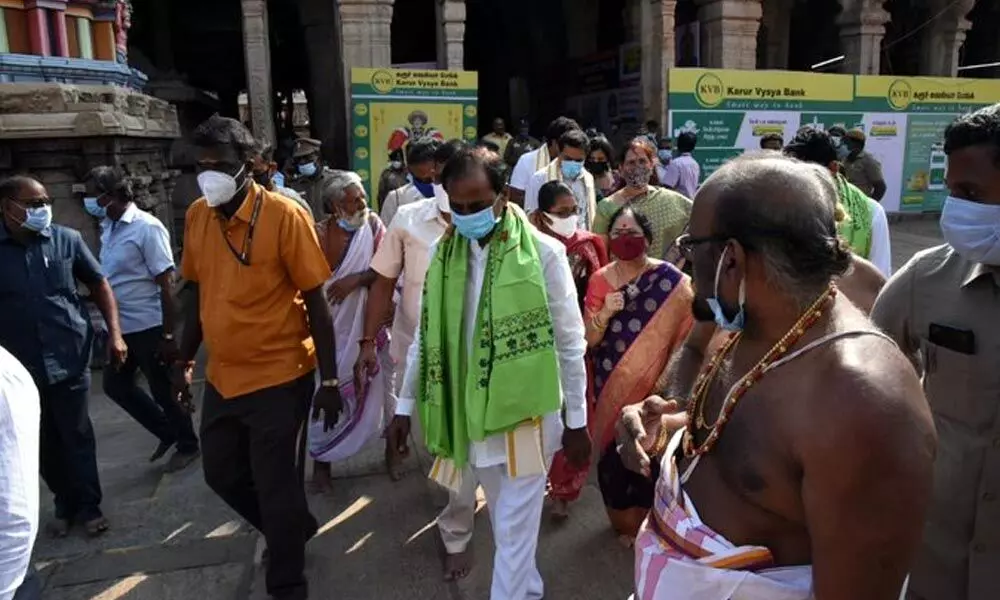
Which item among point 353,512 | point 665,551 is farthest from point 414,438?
point 665,551

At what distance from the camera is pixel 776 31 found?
51.5 ft

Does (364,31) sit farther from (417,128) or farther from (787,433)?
(787,433)

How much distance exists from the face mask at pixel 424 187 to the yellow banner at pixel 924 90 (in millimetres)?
9601

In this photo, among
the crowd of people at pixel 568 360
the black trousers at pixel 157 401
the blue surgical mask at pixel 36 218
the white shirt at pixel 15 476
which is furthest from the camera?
the black trousers at pixel 157 401

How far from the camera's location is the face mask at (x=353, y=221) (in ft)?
13.1

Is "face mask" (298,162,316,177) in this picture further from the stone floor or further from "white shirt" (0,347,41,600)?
"white shirt" (0,347,41,600)

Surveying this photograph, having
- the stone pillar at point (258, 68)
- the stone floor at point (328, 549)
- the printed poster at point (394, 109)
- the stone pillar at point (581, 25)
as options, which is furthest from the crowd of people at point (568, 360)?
the stone pillar at point (581, 25)

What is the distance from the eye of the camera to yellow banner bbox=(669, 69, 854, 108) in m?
10.6

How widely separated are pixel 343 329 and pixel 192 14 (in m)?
14.5

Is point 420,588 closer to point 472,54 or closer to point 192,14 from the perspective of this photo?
point 192,14

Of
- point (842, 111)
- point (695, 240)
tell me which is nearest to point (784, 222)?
point (695, 240)

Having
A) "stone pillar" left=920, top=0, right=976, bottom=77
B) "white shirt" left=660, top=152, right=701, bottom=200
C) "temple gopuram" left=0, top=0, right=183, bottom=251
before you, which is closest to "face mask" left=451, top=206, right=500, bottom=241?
"temple gopuram" left=0, top=0, right=183, bottom=251

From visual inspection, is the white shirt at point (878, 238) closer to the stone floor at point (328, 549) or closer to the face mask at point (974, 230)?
the stone floor at point (328, 549)

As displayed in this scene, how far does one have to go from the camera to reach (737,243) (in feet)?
4.15
